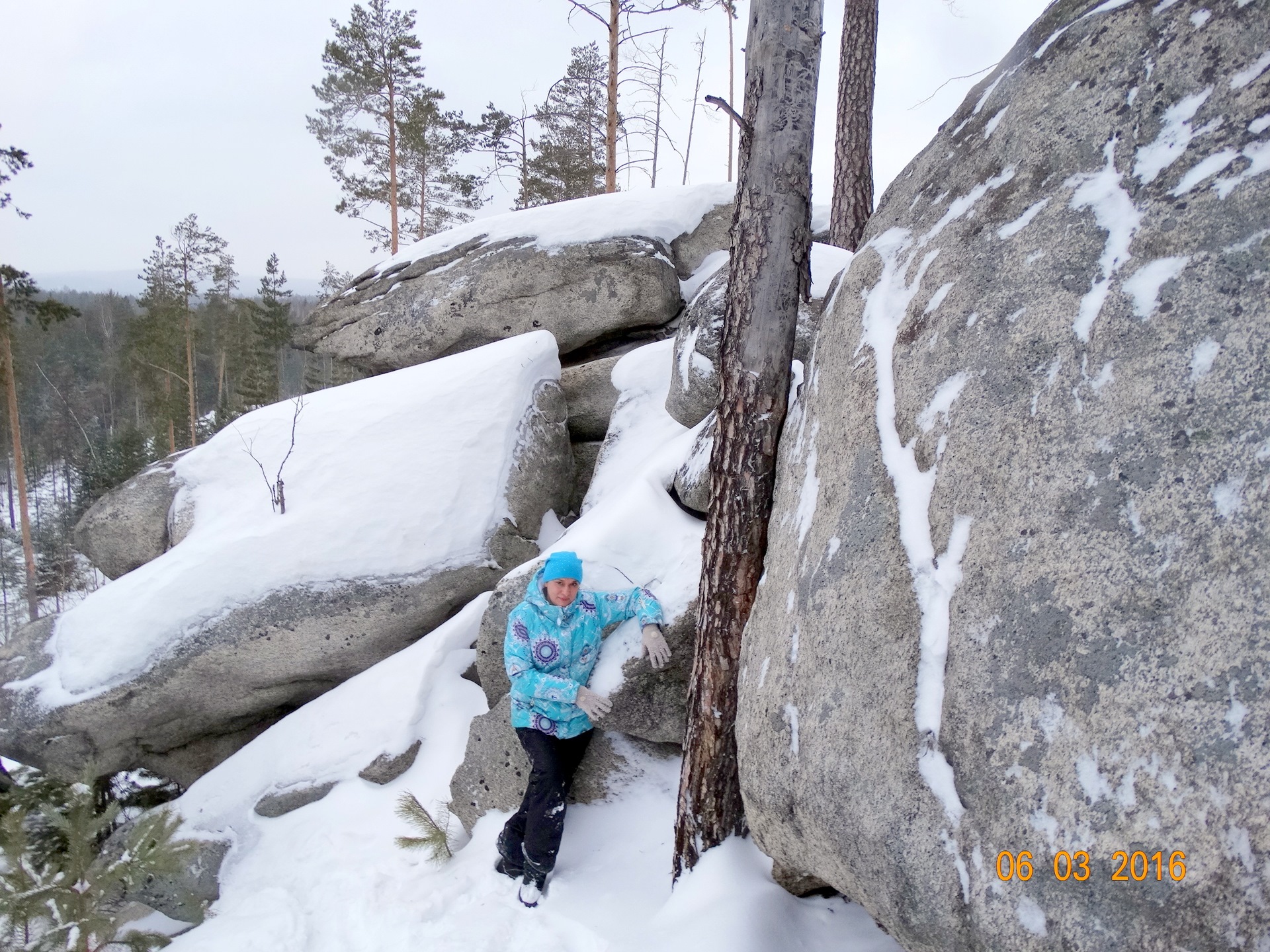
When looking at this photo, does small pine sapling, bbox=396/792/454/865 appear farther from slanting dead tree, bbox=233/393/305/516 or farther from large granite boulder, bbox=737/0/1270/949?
slanting dead tree, bbox=233/393/305/516

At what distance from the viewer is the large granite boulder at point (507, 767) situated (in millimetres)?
4477

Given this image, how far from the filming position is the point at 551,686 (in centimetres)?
395

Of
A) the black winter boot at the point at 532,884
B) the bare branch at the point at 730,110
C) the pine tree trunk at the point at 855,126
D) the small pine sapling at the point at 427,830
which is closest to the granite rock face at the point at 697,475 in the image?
the bare branch at the point at 730,110

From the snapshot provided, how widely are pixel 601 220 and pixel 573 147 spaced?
11096 millimetres

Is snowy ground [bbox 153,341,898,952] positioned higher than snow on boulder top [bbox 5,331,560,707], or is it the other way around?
snow on boulder top [bbox 5,331,560,707]

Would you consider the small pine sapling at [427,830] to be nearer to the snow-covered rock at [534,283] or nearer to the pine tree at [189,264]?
the snow-covered rock at [534,283]

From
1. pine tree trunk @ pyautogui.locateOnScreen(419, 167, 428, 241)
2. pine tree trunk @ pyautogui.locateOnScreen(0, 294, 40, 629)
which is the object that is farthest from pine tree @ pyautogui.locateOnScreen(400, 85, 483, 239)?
pine tree trunk @ pyautogui.locateOnScreen(0, 294, 40, 629)

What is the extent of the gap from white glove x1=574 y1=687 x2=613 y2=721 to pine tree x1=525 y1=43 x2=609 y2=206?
1672 centimetres

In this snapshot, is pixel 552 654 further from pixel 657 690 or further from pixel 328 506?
pixel 328 506

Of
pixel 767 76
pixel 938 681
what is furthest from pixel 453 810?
pixel 767 76

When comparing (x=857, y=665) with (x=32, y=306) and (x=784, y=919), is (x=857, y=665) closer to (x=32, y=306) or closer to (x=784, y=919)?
(x=784, y=919)

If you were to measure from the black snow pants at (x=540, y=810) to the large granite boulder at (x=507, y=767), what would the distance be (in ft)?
0.94

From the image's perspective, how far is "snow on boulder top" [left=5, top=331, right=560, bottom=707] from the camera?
255 inches
